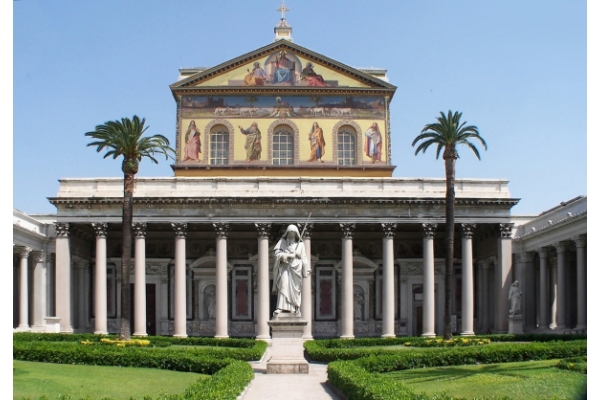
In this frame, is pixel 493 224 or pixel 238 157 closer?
pixel 493 224

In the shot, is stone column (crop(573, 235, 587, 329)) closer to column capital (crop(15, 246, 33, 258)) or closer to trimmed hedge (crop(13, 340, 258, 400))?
trimmed hedge (crop(13, 340, 258, 400))

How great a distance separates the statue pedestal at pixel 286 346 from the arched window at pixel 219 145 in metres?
30.0

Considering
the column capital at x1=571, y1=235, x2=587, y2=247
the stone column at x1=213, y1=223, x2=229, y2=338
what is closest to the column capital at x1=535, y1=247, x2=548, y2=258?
the column capital at x1=571, y1=235, x2=587, y2=247

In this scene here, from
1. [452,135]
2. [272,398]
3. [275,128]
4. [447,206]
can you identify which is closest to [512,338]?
[447,206]

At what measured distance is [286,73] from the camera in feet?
189

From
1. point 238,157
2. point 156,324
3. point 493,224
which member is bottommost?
point 156,324

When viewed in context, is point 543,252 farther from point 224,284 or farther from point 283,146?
point 224,284

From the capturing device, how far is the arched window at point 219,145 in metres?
57.4

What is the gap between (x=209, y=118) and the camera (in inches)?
2256

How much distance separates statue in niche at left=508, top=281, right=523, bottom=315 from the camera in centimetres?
5062

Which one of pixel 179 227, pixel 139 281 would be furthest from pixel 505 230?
pixel 139 281

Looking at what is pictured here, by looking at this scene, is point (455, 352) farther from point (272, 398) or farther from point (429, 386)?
point (272, 398)

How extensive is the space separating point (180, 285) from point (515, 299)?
1937cm

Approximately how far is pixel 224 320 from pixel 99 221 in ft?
30.4
